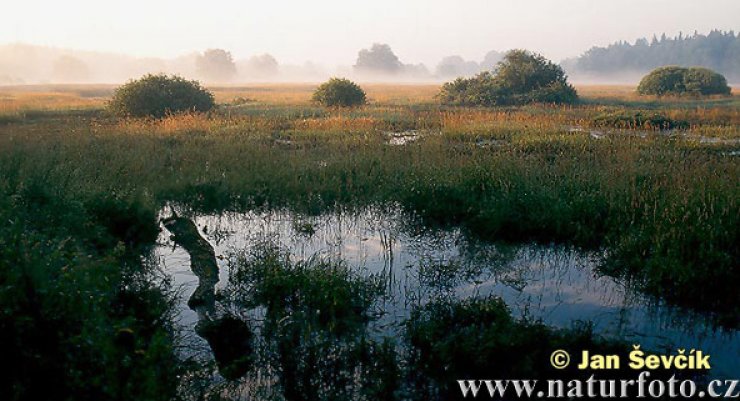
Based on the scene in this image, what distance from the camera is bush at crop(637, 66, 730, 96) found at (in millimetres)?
38375

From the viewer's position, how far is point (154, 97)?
25.0 m

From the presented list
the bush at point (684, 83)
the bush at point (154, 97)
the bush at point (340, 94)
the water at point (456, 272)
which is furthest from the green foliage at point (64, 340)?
the bush at point (684, 83)

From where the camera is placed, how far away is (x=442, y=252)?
9141mm

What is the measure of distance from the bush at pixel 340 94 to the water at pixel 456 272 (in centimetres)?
2219

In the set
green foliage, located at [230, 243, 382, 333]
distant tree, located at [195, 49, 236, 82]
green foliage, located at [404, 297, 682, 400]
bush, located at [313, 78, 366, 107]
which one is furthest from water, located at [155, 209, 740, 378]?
distant tree, located at [195, 49, 236, 82]

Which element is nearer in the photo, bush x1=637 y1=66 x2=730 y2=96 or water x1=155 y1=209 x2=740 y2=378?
water x1=155 y1=209 x2=740 y2=378

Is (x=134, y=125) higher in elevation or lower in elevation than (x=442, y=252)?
higher

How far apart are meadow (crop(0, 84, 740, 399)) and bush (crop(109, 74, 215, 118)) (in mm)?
4455

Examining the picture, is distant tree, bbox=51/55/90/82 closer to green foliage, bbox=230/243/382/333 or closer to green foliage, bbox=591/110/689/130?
green foliage, bbox=591/110/689/130

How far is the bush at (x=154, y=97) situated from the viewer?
80.8 ft

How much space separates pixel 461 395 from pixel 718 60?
171 m

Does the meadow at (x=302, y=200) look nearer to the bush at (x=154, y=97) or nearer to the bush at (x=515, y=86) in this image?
the bush at (x=154, y=97)

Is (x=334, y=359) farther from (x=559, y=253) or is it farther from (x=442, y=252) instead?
(x=559, y=253)

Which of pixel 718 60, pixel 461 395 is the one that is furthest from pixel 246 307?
pixel 718 60
